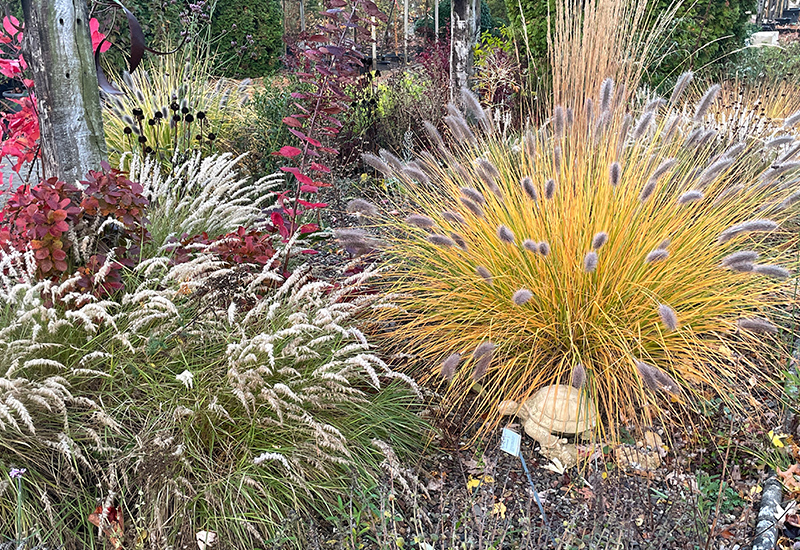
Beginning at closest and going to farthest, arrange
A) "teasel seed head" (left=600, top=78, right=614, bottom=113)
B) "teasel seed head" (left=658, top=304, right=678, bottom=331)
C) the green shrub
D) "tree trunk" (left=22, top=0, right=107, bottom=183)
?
"teasel seed head" (left=658, top=304, right=678, bottom=331), "teasel seed head" (left=600, top=78, right=614, bottom=113), "tree trunk" (left=22, top=0, right=107, bottom=183), the green shrub

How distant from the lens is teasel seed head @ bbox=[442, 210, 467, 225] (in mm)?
2834

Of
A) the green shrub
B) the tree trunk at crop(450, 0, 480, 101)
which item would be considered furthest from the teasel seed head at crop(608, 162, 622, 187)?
the green shrub

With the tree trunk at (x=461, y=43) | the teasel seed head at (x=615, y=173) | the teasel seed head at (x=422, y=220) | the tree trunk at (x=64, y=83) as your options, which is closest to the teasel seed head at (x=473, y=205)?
the teasel seed head at (x=422, y=220)

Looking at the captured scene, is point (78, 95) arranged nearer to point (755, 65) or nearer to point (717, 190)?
point (717, 190)

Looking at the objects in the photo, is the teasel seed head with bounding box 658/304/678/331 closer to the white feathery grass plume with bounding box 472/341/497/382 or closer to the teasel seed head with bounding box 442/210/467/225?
the white feathery grass plume with bounding box 472/341/497/382

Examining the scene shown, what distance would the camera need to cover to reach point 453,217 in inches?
120

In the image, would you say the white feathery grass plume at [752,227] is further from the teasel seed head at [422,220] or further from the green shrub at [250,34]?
the green shrub at [250,34]

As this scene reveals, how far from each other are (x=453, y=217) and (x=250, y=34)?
440 inches

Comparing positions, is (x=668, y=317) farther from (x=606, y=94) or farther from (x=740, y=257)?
(x=606, y=94)

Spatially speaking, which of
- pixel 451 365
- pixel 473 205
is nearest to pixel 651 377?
pixel 451 365

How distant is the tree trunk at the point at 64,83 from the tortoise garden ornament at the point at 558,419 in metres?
2.37

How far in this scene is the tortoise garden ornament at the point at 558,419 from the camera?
2.66 meters

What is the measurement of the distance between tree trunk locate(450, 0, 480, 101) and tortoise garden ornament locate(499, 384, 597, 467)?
4065 millimetres

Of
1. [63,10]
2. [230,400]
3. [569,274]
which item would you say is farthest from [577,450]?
[63,10]
